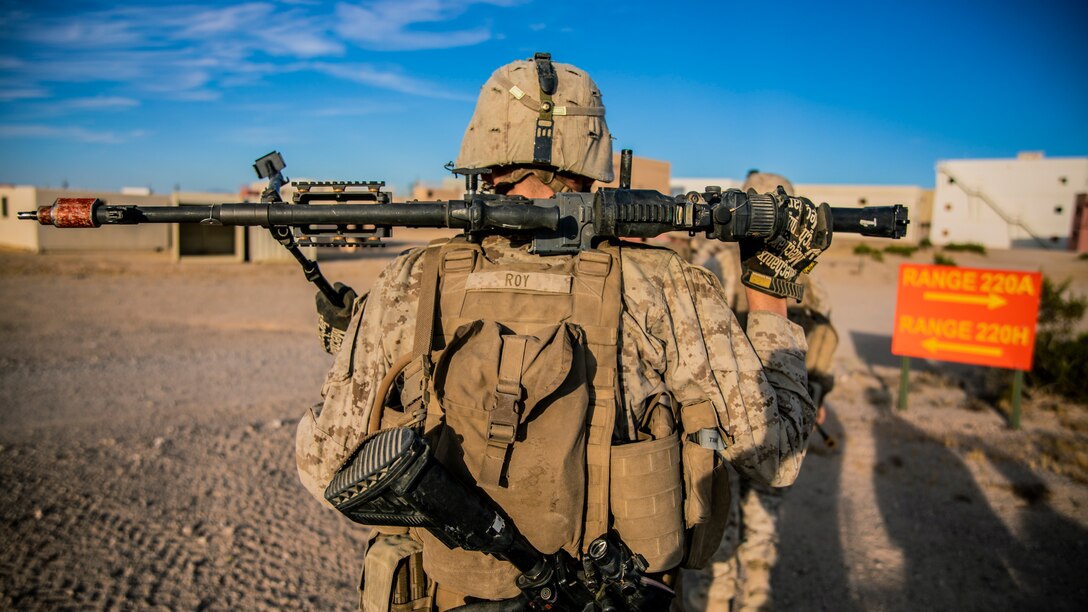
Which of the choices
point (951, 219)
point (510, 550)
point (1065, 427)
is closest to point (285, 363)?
point (510, 550)

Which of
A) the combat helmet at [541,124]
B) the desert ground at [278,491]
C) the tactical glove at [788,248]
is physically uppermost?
the combat helmet at [541,124]

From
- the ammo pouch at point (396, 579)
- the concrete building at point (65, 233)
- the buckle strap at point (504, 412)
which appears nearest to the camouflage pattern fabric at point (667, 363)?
the ammo pouch at point (396, 579)

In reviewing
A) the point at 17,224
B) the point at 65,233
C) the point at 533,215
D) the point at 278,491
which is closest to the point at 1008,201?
the point at 278,491

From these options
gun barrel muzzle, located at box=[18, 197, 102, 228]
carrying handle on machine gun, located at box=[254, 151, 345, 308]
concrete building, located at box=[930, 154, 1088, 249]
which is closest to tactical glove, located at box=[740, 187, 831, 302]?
carrying handle on machine gun, located at box=[254, 151, 345, 308]

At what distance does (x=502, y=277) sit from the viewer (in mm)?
1892

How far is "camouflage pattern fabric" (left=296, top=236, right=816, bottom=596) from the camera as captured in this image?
199 centimetres

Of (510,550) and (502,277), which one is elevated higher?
(502,277)

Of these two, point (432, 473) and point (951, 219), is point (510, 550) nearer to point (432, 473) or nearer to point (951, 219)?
point (432, 473)

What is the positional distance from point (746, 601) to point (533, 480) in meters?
2.78

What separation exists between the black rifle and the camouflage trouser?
2262mm

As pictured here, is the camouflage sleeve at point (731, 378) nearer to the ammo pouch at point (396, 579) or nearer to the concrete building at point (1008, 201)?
the ammo pouch at point (396, 579)

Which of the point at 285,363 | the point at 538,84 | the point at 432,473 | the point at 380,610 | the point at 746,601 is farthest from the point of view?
the point at 285,363

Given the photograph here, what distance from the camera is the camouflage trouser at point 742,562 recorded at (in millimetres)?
3734

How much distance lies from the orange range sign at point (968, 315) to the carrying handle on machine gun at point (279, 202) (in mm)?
6255
